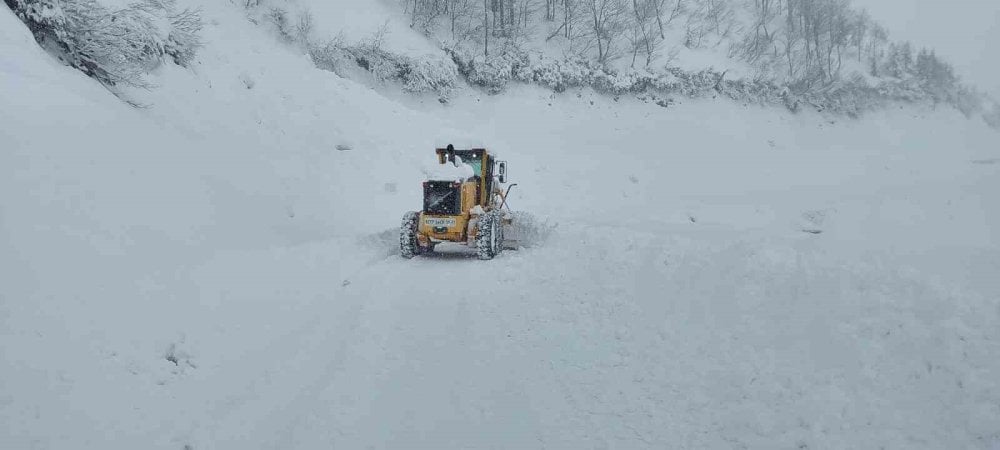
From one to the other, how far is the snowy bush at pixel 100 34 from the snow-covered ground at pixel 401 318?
62 cm

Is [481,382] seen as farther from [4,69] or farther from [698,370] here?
[4,69]

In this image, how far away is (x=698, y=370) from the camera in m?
4.59

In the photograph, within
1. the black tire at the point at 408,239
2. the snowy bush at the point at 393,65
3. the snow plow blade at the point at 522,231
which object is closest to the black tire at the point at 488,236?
the snow plow blade at the point at 522,231

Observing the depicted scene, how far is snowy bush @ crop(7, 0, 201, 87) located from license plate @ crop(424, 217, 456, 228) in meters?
5.99

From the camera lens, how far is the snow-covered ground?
12.2ft

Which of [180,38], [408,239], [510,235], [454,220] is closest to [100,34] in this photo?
[180,38]

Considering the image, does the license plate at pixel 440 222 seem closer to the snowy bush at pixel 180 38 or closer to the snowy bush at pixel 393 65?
the snowy bush at pixel 180 38

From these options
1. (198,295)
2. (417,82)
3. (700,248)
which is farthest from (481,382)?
(417,82)

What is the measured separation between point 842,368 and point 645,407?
1690mm

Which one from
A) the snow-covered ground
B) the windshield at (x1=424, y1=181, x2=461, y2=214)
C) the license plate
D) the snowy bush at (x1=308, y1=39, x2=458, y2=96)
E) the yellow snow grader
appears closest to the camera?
the snow-covered ground

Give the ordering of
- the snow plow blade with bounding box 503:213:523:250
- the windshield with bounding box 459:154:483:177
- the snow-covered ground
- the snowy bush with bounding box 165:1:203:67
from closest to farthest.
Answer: the snow-covered ground, the snow plow blade with bounding box 503:213:523:250, the windshield with bounding box 459:154:483:177, the snowy bush with bounding box 165:1:203:67

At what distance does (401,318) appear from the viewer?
621 centimetres

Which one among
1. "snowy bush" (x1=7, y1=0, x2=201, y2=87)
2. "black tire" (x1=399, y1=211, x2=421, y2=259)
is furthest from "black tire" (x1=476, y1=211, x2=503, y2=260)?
"snowy bush" (x1=7, y1=0, x2=201, y2=87)

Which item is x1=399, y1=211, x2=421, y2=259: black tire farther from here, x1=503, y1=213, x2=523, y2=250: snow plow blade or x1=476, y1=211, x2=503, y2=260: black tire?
x1=503, y1=213, x2=523, y2=250: snow plow blade
